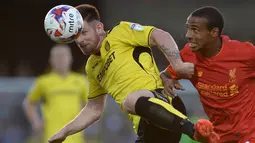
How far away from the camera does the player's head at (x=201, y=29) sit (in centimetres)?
641

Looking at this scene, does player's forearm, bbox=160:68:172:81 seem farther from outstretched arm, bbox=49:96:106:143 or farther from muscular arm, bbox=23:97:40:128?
muscular arm, bbox=23:97:40:128

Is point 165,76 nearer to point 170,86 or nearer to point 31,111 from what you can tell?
point 170,86

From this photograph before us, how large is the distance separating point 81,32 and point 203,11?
108 cm

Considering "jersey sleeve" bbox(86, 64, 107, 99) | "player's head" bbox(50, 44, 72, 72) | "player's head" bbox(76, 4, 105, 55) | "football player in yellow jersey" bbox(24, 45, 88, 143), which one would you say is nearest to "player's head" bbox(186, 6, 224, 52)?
"player's head" bbox(76, 4, 105, 55)

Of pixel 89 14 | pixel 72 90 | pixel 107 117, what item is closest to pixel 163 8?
pixel 107 117

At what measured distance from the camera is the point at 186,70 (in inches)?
255

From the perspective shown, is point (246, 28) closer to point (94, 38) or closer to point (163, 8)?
point (163, 8)

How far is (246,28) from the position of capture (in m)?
16.6

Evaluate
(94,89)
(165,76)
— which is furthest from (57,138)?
(165,76)

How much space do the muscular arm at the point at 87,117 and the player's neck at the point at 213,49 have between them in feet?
4.46

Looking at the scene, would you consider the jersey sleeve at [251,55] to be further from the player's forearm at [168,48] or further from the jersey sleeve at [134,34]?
the jersey sleeve at [134,34]

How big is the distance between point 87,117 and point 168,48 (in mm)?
1297

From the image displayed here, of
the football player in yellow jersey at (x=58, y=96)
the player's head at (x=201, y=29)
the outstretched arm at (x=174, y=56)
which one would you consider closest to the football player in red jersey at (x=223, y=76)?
the player's head at (x=201, y=29)

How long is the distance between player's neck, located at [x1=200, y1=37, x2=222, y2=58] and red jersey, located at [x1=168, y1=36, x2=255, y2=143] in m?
0.04
